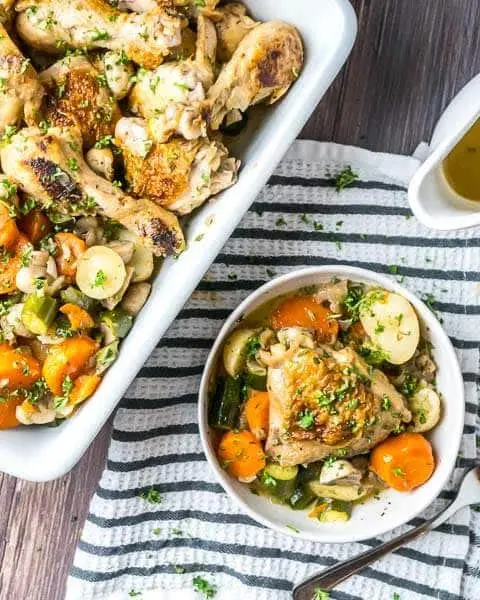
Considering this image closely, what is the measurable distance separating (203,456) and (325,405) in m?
0.48

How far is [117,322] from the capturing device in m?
2.21

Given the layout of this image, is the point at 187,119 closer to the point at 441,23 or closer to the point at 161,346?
the point at 161,346

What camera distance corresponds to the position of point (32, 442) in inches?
86.3

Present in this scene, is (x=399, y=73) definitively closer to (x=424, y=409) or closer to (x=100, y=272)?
(x=424, y=409)

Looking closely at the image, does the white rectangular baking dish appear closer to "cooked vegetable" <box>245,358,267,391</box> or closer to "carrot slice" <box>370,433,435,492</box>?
"cooked vegetable" <box>245,358,267,391</box>

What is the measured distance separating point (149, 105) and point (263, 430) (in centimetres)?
91

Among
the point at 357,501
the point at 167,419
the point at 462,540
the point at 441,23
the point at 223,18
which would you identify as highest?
the point at 223,18

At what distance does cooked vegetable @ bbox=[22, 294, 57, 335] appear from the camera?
2.12 meters

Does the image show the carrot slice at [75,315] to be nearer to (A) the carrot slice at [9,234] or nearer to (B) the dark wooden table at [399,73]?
(A) the carrot slice at [9,234]

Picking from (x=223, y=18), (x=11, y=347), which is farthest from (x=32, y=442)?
(x=223, y=18)

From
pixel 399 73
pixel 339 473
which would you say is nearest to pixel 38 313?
pixel 339 473

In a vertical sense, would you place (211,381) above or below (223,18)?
below

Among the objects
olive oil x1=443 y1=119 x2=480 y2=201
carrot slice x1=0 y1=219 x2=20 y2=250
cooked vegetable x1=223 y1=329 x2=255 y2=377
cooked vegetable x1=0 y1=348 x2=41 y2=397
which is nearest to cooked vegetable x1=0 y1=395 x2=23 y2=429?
cooked vegetable x1=0 y1=348 x2=41 y2=397

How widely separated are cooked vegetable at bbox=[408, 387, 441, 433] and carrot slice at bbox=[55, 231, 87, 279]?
99 centimetres
